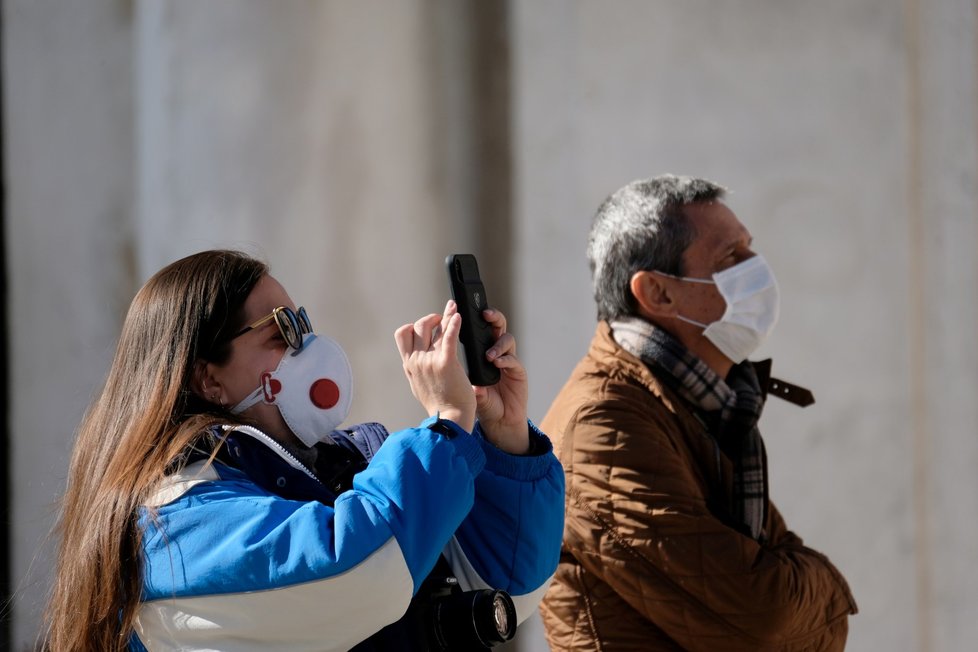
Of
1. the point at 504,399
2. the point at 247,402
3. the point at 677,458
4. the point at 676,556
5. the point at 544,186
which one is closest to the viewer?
the point at 247,402

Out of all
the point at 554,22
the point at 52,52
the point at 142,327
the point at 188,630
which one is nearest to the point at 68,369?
the point at 52,52

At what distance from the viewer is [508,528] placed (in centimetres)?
208

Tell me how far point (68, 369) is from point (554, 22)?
2.25 meters

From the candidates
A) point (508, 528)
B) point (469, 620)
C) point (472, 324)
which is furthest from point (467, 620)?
point (472, 324)

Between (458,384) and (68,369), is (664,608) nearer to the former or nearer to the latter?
(458,384)

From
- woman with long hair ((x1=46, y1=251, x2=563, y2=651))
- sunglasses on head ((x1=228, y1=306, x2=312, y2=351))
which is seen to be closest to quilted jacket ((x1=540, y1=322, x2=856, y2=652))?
woman with long hair ((x1=46, y1=251, x2=563, y2=651))

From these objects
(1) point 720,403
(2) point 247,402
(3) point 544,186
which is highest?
(3) point 544,186

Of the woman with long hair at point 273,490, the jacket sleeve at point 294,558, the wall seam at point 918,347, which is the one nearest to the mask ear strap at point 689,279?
the woman with long hair at point 273,490

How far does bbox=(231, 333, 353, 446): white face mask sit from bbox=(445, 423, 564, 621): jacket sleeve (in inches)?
10.5

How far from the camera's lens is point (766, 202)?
4.70 meters

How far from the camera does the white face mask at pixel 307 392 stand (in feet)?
6.53

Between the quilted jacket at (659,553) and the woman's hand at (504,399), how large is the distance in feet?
1.75

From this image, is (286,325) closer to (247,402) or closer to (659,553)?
(247,402)

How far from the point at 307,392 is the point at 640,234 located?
3.92ft
